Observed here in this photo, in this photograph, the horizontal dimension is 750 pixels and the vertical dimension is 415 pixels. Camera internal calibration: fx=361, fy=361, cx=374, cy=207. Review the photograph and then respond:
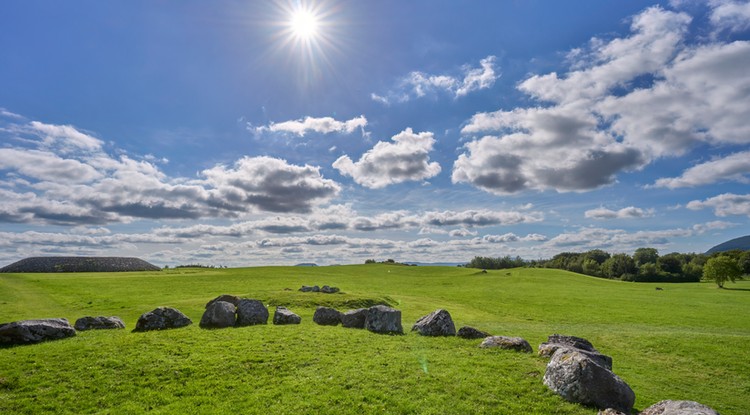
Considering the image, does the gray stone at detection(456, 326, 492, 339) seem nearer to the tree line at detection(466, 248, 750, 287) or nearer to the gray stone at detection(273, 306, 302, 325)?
the gray stone at detection(273, 306, 302, 325)

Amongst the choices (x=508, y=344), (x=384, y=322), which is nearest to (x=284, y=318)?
(x=384, y=322)

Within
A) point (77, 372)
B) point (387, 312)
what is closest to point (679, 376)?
point (387, 312)

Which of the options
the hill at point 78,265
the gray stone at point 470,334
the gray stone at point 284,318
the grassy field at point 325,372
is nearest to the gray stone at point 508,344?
the grassy field at point 325,372

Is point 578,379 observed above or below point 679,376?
above

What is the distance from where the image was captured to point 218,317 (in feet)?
90.9

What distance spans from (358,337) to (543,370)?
1170 centimetres

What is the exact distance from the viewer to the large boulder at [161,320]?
26.0 metres

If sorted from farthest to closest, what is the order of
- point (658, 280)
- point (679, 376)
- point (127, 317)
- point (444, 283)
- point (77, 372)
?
point (658, 280), point (444, 283), point (127, 317), point (679, 376), point (77, 372)

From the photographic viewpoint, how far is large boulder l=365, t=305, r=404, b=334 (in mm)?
27406

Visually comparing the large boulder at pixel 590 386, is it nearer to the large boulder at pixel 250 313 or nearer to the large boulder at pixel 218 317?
the large boulder at pixel 250 313

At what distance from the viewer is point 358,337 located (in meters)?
24.8

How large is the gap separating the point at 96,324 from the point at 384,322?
21340 millimetres

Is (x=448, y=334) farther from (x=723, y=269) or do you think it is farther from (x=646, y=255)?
(x=646, y=255)

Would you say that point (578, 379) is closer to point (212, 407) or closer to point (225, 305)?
point (212, 407)
